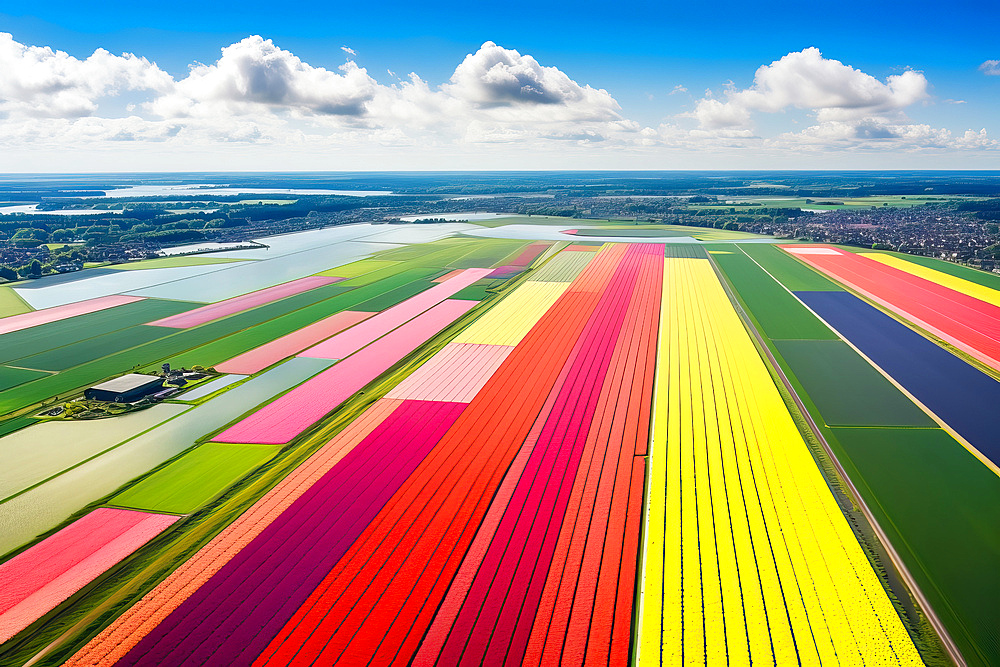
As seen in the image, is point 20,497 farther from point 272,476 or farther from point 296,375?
point 296,375

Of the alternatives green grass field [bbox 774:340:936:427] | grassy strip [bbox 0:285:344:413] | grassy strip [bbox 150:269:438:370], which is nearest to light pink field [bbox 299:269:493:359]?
grassy strip [bbox 150:269:438:370]

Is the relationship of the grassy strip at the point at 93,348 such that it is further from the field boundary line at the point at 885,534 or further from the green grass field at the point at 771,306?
the green grass field at the point at 771,306

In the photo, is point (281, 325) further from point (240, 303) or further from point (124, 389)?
point (124, 389)

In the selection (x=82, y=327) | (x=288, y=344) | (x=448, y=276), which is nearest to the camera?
(x=288, y=344)

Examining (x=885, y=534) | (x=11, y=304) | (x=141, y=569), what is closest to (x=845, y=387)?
(x=885, y=534)

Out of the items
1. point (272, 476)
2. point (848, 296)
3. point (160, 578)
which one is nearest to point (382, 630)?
point (160, 578)

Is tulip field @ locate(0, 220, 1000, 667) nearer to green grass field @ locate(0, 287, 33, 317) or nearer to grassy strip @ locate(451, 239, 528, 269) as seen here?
green grass field @ locate(0, 287, 33, 317)
